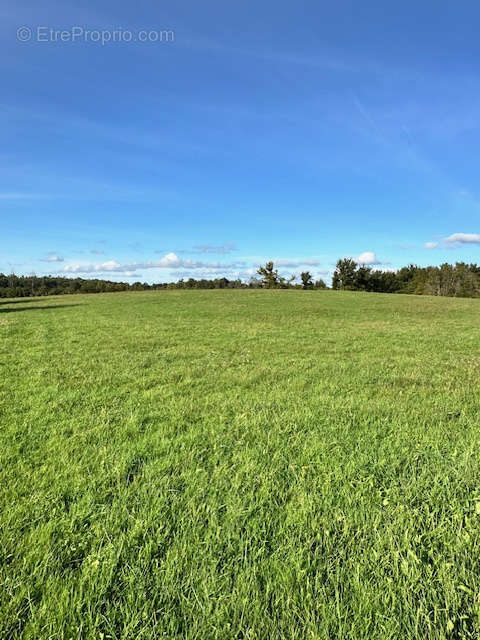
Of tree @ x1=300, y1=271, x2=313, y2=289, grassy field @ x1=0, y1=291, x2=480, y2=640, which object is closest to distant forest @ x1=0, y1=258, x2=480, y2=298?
tree @ x1=300, y1=271, x2=313, y2=289

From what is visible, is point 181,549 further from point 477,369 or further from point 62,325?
point 62,325

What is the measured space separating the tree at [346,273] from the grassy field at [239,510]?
267ft

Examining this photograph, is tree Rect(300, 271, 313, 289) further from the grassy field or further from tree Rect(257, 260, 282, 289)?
the grassy field

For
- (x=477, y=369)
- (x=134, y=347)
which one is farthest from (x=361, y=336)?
(x=134, y=347)

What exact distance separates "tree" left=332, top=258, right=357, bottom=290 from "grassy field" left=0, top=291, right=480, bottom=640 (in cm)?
8148

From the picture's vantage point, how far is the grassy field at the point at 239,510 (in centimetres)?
197

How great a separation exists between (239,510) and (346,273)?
86.4 meters

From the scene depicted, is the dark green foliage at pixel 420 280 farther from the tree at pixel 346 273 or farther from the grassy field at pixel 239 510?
the grassy field at pixel 239 510

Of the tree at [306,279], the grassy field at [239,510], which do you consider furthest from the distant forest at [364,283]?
the grassy field at [239,510]

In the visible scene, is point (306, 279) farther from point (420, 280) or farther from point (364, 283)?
point (420, 280)

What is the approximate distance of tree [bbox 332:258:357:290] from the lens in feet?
274

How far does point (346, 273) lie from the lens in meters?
83.9

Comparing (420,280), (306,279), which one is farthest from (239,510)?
(420,280)

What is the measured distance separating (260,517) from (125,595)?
1105mm
